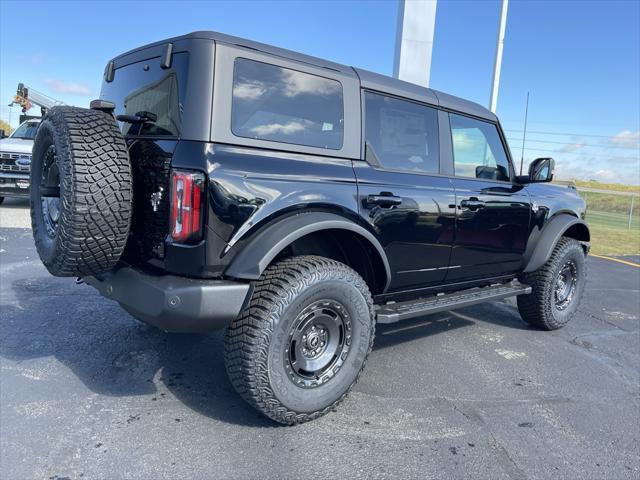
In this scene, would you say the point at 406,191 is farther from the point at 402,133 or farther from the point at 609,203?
the point at 609,203

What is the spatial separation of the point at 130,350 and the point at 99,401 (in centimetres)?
76

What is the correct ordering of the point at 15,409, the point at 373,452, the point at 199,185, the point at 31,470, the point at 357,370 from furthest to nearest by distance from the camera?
the point at 357,370, the point at 15,409, the point at 373,452, the point at 199,185, the point at 31,470

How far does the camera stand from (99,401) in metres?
2.90

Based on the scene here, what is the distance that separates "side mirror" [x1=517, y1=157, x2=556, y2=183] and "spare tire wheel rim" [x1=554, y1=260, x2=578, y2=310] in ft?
3.51

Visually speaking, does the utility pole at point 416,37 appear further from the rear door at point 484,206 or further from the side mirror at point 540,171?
the side mirror at point 540,171

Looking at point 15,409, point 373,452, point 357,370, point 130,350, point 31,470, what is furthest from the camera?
point 130,350

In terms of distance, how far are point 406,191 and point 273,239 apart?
1.14 meters

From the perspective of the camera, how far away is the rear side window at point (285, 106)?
262cm

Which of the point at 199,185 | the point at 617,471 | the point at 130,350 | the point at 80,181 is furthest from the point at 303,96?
the point at 617,471

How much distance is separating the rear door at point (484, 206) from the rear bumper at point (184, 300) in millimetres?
1903

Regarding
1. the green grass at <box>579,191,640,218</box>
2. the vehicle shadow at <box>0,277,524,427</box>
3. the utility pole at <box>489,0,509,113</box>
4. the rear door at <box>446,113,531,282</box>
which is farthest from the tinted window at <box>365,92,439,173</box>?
the green grass at <box>579,191,640,218</box>

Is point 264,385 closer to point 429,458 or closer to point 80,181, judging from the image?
point 429,458

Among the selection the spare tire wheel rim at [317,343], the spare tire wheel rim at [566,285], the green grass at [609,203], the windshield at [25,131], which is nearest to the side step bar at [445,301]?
the spare tire wheel rim at [317,343]

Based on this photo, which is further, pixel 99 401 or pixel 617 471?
pixel 99 401
